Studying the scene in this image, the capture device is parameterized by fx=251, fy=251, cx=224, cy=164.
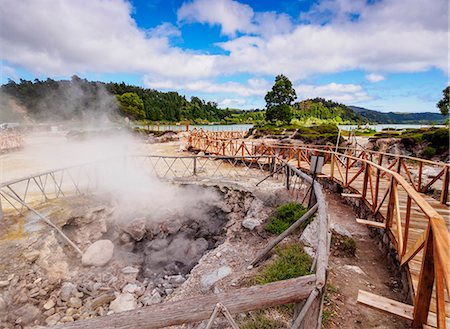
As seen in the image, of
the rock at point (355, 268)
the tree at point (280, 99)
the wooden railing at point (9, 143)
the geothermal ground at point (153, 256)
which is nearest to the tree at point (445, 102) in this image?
the tree at point (280, 99)

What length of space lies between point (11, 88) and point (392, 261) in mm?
70672

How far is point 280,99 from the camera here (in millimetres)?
40375

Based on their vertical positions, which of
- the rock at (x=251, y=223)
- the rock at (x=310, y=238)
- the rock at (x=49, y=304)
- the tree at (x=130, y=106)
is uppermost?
the tree at (x=130, y=106)

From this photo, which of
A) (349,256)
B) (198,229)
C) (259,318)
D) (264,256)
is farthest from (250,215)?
A: (259,318)

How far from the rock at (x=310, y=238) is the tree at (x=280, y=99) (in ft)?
116

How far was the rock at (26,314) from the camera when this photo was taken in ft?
14.5

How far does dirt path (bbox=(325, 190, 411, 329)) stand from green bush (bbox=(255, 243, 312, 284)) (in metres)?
0.40

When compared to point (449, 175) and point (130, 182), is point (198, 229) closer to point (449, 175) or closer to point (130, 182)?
point (130, 182)

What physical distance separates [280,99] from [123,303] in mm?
39333

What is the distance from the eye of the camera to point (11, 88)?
5300cm

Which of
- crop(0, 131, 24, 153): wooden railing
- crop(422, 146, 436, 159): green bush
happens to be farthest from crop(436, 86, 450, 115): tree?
crop(0, 131, 24, 153): wooden railing

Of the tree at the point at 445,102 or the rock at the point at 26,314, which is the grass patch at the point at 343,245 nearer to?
the rock at the point at 26,314

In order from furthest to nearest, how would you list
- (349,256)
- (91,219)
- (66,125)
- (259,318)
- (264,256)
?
(66,125) < (91,219) < (264,256) < (349,256) < (259,318)

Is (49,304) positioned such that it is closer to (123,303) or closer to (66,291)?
(66,291)
